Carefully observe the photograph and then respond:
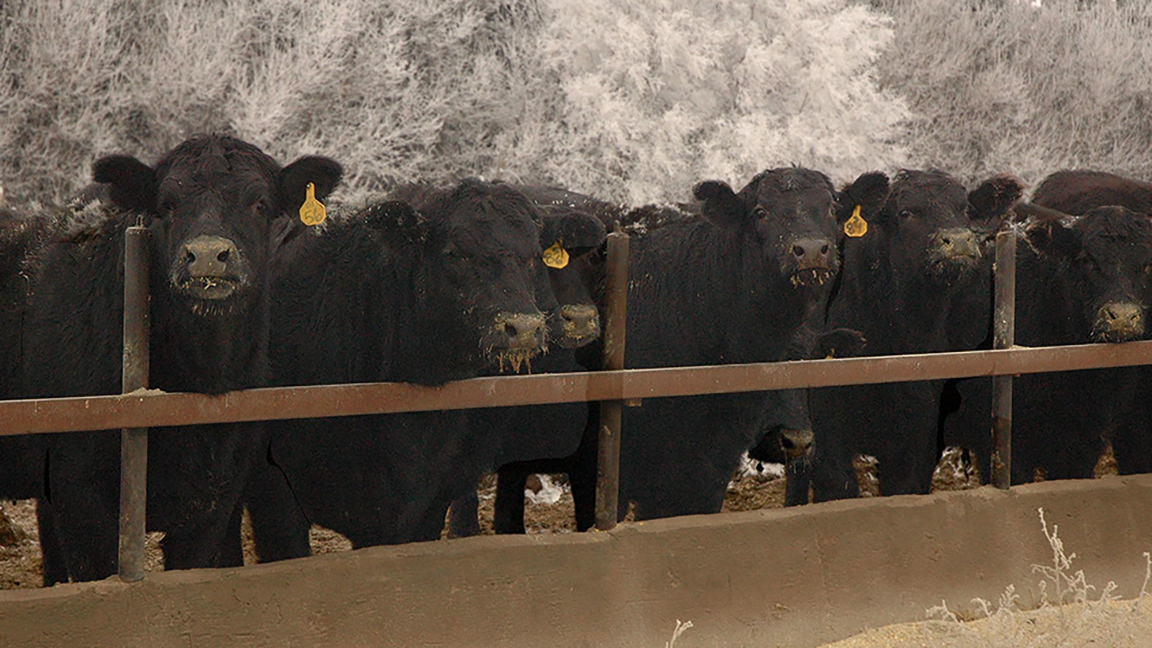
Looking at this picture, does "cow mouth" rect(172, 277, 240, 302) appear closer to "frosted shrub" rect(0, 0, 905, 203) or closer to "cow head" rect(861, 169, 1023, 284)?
"cow head" rect(861, 169, 1023, 284)

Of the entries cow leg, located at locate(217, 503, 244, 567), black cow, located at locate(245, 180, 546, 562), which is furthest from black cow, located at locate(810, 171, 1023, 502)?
cow leg, located at locate(217, 503, 244, 567)

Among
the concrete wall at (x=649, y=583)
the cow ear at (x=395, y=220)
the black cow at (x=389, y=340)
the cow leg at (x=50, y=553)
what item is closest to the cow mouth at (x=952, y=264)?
the concrete wall at (x=649, y=583)

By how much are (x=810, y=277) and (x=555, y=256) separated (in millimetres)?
1228

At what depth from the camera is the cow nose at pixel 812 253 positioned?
5.55m

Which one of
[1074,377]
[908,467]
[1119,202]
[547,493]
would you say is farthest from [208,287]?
[1119,202]

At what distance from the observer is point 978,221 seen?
25.4 ft

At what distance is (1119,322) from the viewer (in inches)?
242

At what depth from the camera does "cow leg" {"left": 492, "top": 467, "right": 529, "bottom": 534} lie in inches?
243

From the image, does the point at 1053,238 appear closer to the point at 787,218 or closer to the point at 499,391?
the point at 787,218

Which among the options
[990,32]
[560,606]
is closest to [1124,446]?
[560,606]

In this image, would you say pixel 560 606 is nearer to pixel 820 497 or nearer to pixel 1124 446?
pixel 820 497

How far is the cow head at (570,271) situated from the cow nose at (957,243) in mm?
2097

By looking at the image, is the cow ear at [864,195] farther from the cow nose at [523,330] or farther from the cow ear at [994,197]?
the cow nose at [523,330]

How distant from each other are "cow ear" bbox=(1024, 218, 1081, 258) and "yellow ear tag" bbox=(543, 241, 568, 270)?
10.5 feet
